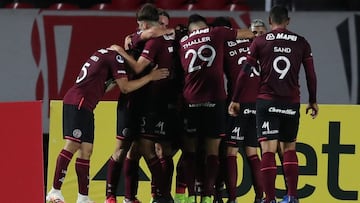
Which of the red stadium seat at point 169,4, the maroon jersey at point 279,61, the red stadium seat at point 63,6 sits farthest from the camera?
the red stadium seat at point 169,4

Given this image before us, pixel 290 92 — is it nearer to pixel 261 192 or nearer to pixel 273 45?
pixel 273 45

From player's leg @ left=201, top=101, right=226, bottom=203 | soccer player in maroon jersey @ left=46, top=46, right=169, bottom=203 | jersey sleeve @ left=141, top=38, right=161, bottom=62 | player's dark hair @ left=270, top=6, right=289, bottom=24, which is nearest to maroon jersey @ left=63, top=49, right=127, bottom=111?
soccer player in maroon jersey @ left=46, top=46, right=169, bottom=203

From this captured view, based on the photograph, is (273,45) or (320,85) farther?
(320,85)

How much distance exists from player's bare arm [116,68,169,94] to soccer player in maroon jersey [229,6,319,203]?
830 mm

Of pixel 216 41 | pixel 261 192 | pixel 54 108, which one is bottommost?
pixel 261 192

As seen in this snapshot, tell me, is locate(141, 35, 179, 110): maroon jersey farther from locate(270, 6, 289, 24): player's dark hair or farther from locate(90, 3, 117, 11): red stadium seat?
locate(90, 3, 117, 11): red stadium seat

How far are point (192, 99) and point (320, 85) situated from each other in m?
3.67

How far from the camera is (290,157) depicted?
9.19 meters

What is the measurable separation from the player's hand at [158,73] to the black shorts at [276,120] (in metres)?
0.92

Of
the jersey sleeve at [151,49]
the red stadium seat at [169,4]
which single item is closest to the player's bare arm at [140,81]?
the jersey sleeve at [151,49]

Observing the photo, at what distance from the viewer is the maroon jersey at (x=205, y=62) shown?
952 cm

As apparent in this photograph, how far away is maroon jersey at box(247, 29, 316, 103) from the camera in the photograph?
9.11 m

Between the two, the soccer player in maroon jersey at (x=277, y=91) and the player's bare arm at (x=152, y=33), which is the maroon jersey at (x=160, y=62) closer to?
the player's bare arm at (x=152, y=33)

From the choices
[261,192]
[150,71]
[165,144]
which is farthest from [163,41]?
[261,192]
